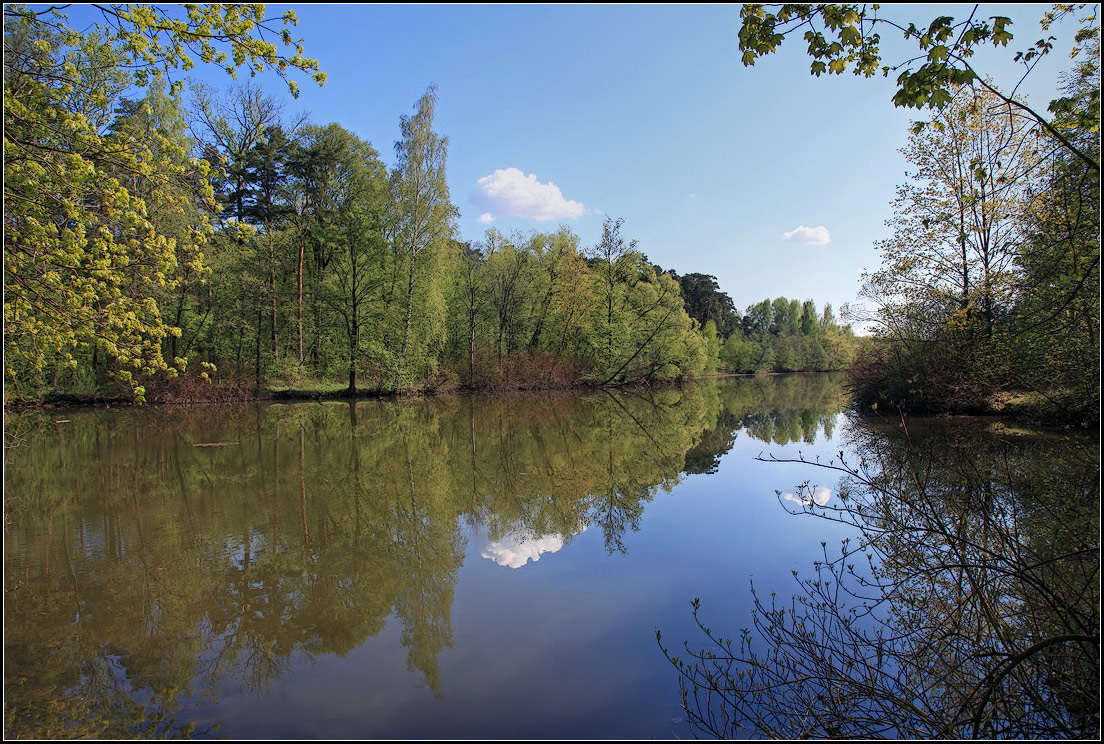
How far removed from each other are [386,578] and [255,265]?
25.9m

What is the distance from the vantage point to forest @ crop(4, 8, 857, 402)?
4574 millimetres

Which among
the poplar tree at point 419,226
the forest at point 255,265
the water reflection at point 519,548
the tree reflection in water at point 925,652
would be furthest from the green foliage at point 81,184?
the poplar tree at point 419,226

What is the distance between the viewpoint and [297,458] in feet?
36.9

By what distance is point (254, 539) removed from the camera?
638cm

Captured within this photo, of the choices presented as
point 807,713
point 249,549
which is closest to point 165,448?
point 249,549

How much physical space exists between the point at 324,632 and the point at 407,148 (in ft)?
89.9

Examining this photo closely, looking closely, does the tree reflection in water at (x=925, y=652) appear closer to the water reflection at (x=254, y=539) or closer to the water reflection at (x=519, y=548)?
the water reflection at (x=254, y=539)

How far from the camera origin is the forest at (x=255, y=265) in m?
4.57

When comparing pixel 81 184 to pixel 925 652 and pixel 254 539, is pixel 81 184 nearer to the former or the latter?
pixel 254 539

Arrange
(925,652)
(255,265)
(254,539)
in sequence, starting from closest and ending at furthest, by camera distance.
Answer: (925,652), (254,539), (255,265)

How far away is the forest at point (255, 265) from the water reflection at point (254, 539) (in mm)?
1955

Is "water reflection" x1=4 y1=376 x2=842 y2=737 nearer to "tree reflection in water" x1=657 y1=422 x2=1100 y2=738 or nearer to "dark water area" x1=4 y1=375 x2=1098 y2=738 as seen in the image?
"dark water area" x1=4 y1=375 x2=1098 y2=738

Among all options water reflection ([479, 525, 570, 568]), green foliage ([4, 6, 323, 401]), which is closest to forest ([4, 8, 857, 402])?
green foliage ([4, 6, 323, 401])

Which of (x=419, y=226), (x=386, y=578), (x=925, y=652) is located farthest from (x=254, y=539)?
(x=419, y=226)
